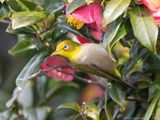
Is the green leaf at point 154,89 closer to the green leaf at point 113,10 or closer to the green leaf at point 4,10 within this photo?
the green leaf at point 113,10

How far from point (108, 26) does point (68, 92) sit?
919 millimetres

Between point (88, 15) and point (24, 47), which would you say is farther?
point (24, 47)

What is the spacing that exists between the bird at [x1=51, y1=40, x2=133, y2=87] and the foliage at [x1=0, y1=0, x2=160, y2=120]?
27mm

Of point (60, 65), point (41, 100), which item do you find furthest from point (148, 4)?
point (41, 100)

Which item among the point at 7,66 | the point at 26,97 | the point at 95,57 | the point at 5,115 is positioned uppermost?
the point at 95,57

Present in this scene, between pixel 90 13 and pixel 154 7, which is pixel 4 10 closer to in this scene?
pixel 90 13

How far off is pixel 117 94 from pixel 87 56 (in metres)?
0.12

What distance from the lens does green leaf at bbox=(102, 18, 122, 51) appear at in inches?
32.5

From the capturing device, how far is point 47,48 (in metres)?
1.07

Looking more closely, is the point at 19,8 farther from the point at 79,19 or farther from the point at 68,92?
the point at 68,92

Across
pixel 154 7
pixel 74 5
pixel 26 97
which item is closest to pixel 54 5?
pixel 74 5

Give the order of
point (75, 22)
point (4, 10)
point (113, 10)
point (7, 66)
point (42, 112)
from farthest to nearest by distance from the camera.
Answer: point (7, 66) < point (42, 112) < point (4, 10) < point (75, 22) < point (113, 10)

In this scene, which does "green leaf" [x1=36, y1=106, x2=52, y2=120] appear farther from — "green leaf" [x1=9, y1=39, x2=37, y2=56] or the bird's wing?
the bird's wing

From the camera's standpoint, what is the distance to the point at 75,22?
35.8 inches
